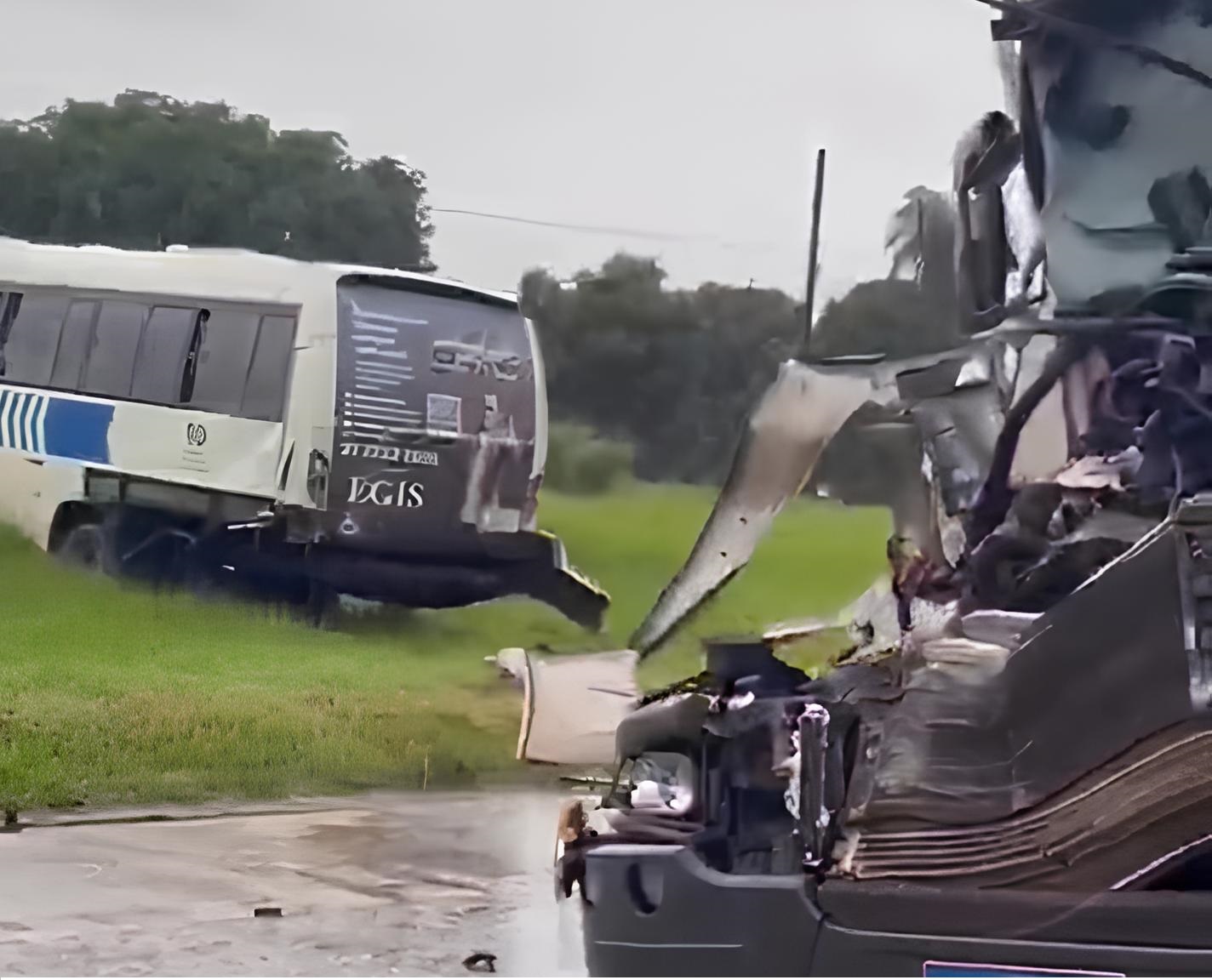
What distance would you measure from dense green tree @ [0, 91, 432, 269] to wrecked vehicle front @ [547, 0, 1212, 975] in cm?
82

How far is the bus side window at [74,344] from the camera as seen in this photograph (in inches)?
89.4

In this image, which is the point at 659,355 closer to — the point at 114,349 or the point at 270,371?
the point at 270,371

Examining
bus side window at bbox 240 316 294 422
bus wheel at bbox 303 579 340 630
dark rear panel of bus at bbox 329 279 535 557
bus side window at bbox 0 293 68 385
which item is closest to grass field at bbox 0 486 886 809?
bus wheel at bbox 303 579 340 630

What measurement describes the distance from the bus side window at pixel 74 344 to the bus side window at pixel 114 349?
2 cm

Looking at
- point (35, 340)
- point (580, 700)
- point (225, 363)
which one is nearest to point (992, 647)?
point (580, 700)

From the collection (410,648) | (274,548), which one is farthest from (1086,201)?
(274,548)

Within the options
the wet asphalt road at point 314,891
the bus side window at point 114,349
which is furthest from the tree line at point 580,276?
the wet asphalt road at point 314,891

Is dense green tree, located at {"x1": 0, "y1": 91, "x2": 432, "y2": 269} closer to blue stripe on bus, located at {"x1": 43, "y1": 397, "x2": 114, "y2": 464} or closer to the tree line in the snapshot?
the tree line

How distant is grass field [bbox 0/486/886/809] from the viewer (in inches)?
84.4

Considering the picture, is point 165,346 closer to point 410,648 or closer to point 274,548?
point 274,548

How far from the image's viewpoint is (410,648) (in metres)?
2.18

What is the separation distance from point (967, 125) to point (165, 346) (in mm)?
1583

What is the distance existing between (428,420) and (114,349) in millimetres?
665

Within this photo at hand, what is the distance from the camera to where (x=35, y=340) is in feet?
7.54
